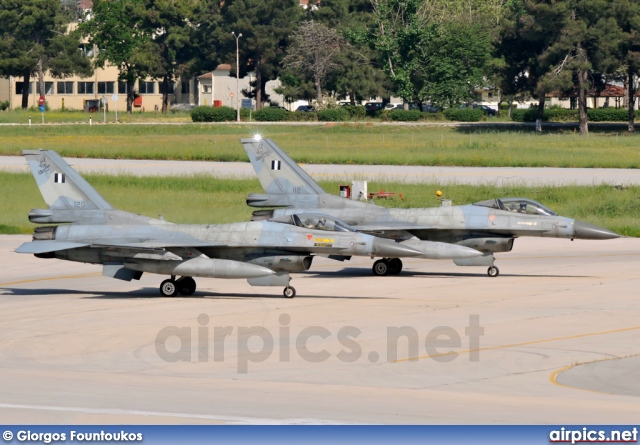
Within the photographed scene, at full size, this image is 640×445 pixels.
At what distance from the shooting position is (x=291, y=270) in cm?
2789

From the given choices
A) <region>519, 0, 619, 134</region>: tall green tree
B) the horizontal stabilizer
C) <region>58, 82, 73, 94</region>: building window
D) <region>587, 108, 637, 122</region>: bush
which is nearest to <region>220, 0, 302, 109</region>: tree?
<region>58, 82, 73, 94</region>: building window

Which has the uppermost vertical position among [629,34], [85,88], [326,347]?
[629,34]

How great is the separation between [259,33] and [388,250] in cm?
11844

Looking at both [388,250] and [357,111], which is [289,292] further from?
[357,111]

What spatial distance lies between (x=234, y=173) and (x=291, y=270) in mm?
35651

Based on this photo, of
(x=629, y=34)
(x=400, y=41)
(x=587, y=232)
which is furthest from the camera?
(x=400, y=41)

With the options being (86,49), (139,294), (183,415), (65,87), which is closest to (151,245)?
(139,294)

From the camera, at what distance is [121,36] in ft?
484

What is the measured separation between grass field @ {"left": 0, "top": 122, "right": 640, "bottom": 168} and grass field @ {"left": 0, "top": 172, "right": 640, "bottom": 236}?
17.4 m

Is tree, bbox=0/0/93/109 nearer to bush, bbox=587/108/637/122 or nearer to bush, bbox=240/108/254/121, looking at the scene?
bush, bbox=240/108/254/121

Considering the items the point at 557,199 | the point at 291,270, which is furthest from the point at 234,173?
the point at 291,270

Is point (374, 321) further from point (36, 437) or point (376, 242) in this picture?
point (36, 437)

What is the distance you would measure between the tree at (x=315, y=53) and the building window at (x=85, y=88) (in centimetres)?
3878

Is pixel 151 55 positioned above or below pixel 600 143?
above
